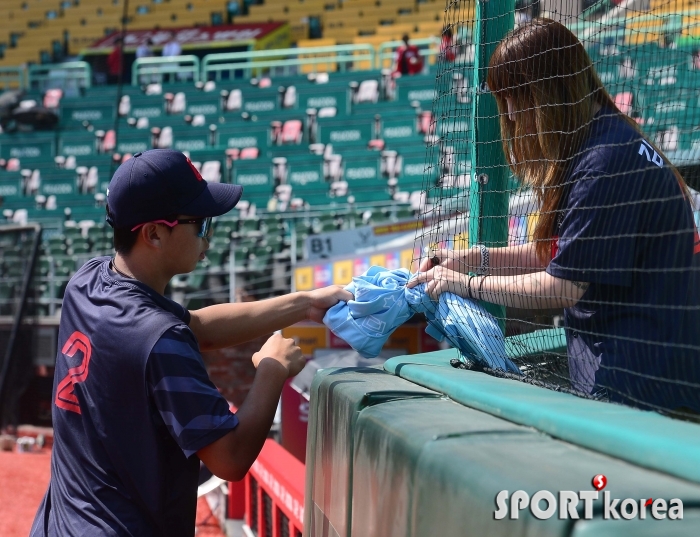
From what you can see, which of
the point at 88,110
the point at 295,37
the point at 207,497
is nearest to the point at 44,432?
the point at 207,497

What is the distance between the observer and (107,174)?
1581cm

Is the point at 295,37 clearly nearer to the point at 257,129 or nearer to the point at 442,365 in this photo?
the point at 257,129

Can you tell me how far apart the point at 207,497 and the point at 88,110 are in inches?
514

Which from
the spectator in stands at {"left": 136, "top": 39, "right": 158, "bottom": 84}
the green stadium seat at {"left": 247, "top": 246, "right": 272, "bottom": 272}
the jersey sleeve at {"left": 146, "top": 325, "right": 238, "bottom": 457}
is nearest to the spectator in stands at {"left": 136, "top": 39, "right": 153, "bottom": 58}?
the spectator in stands at {"left": 136, "top": 39, "right": 158, "bottom": 84}

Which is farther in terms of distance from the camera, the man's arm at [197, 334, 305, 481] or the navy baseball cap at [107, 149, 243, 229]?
the navy baseball cap at [107, 149, 243, 229]

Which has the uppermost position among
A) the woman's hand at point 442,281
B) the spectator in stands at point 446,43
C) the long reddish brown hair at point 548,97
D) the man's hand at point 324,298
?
the spectator in stands at point 446,43

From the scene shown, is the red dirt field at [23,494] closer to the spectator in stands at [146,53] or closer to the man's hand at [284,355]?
the man's hand at [284,355]

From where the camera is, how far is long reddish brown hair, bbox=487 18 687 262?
1824mm

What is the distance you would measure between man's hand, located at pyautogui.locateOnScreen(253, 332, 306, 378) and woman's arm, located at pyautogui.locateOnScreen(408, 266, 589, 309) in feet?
1.24

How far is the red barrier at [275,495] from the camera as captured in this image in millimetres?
2980

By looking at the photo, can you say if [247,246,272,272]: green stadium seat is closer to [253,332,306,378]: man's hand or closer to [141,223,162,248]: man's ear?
[253,332,306,378]: man's hand

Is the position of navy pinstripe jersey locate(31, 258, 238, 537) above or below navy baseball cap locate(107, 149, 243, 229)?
below

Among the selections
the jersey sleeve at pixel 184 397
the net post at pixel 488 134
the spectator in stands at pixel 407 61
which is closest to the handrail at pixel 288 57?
the spectator in stands at pixel 407 61

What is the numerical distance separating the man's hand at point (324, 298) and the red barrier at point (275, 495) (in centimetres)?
82
